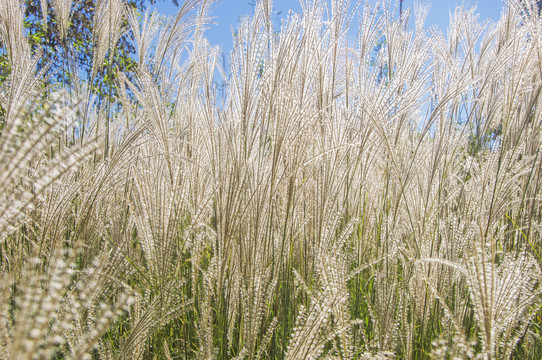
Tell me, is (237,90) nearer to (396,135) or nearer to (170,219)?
(170,219)

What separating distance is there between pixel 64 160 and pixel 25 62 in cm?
189

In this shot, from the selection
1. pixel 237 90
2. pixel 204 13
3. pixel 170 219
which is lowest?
pixel 170 219

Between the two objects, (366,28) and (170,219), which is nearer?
(170,219)

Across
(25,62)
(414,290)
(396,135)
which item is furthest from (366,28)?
(25,62)

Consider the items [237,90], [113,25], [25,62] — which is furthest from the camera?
[113,25]

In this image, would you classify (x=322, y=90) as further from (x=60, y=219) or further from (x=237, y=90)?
(x=60, y=219)

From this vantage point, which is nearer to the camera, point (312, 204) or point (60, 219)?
point (60, 219)

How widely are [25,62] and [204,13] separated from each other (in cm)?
106

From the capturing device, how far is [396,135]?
1.60m

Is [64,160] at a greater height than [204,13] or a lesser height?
lesser

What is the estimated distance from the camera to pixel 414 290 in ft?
5.08

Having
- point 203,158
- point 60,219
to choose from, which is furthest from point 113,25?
point 60,219

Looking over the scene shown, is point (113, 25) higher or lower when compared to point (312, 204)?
higher

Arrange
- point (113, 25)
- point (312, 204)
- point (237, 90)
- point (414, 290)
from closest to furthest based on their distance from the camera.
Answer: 1. point (237, 90)
2. point (414, 290)
3. point (312, 204)
4. point (113, 25)
